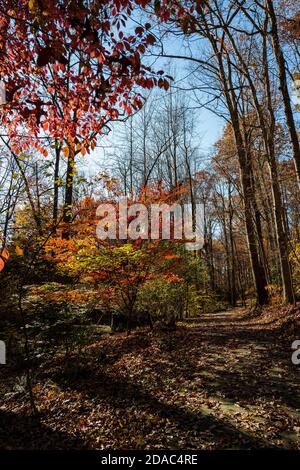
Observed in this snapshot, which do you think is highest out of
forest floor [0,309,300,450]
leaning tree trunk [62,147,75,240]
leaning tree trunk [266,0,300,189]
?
leaning tree trunk [266,0,300,189]

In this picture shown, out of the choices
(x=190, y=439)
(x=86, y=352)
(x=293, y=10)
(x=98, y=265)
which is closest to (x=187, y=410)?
(x=190, y=439)

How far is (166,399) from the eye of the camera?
4.70 meters

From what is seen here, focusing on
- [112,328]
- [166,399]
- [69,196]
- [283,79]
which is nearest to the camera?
[166,399]

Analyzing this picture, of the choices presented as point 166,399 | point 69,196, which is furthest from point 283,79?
point 69,196

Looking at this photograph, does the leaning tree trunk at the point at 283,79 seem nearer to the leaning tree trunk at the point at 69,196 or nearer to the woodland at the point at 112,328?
the woodland at the point at 112,328

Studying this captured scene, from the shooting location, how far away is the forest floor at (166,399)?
3.67 m

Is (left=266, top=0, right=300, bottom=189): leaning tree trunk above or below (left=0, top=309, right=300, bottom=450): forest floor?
above

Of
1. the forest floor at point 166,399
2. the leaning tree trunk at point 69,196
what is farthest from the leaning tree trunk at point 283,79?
the leaning tree trunk at point 69,196

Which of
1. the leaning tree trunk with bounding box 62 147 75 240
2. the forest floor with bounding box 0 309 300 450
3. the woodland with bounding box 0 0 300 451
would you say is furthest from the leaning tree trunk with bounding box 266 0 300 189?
the leaning tree trunk with bounding box 62 147 75 240

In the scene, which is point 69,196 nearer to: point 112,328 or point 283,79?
point 112,328

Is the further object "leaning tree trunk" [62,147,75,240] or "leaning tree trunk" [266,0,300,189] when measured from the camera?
"leaning tree trunk" [266,0,300,189]

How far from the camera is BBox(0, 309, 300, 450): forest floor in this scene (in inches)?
145

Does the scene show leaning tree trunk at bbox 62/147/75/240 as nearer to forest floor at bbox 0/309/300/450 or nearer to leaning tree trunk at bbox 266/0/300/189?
forest floor at bbox 0/309/300/450

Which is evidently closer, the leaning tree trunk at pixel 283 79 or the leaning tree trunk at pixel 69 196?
the leaning tree trunk at pixel 69 196
